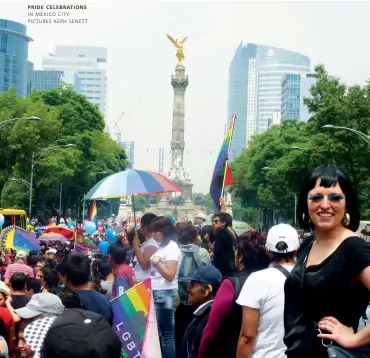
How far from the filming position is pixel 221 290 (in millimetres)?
6254

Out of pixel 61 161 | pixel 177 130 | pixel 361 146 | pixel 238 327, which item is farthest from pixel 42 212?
pixel 238 327

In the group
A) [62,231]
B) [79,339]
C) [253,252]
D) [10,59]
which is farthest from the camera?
[10,59]

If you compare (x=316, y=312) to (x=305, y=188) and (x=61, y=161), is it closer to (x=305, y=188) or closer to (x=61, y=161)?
(x=305, y=188)

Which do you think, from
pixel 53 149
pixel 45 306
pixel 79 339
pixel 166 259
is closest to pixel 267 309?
pixel 45 306

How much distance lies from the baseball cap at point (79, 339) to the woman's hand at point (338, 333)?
3.17 feet

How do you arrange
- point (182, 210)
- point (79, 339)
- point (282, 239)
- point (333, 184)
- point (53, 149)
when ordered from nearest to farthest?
point (79, 339), point (333, 184), point (282, 239), point (53, 149), point (182, 210)

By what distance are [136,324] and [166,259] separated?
7.62 ft

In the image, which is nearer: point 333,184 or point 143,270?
point 333,184

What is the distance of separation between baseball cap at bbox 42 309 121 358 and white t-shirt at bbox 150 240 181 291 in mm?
6639

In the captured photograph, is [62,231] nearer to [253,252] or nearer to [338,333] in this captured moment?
[253,252]

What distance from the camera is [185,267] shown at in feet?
34.2

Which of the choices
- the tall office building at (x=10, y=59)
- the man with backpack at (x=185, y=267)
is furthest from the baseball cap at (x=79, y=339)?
the tall office building at (x=10, y=59)

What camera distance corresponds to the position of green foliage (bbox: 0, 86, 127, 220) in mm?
47938

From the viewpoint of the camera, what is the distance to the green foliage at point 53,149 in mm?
47938
